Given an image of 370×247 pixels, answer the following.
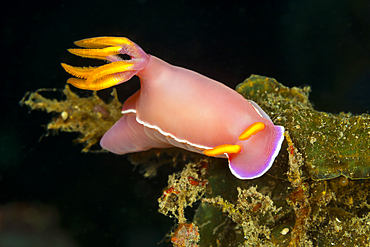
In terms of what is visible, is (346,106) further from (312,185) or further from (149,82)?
(149,82)

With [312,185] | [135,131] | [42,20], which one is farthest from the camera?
[42,20]

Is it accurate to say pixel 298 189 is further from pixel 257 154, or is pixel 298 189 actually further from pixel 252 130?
pixel 252 130

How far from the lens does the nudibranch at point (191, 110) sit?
183 centimetres

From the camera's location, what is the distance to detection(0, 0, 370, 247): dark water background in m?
3.93

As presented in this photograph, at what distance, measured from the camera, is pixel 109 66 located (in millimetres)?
2080

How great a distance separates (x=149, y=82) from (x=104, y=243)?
316 centimetres

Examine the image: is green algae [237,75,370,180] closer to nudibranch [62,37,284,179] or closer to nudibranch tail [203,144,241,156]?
nudibranch [62,37,284,179]

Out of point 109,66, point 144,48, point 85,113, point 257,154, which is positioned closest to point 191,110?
point 257,154

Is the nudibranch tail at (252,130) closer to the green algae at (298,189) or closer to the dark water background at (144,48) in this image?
the green algae at (298,189)

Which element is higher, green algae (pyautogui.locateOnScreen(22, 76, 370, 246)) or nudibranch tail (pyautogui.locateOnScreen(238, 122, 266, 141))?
nudibranch tail (pyautogui.locateOnScreen(238, 122, 266, 141))

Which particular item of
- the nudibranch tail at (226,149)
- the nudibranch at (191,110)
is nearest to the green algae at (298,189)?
the nudibranch at (191,110)

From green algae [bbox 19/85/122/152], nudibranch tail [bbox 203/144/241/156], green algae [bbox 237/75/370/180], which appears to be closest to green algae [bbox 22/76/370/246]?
green algae [bbox 237/75/370/180]

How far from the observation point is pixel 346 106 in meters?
4.66

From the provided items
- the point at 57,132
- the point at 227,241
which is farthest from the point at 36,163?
the point at 227,241
